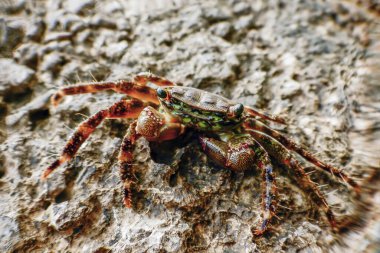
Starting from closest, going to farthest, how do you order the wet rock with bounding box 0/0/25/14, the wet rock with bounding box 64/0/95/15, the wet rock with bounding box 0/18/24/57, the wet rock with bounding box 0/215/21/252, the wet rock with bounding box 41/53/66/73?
the wet rock with bounding box 0/215/21/252 < the wet rock with bounding box 41/53/66/73 < the wet rock with bounding box 0/18/24/57 < the wet rock with bounding box 0/0/25/14 < the wet rock with bounding box 64/0/95/15

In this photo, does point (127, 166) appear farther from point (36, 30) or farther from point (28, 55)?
point (36, 30)

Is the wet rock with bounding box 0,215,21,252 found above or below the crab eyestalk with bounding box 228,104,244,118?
below

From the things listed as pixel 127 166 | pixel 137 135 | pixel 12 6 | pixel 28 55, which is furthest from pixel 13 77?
pixel 127 166

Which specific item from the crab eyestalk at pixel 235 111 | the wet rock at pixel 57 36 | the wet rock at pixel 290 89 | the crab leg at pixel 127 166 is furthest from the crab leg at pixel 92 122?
the wet rock at pixel 57 36

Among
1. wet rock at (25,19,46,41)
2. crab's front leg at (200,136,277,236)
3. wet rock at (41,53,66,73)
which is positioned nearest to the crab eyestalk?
crab's front leg at (200,136,277,236)

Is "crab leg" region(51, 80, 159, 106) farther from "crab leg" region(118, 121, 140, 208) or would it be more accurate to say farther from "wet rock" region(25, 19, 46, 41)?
"wet rock" region(25, 19, 46, 41)

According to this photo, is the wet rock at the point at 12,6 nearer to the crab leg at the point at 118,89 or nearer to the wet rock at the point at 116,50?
the wet rock at the point at 116,50

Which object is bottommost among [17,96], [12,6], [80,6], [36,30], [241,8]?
[17,96]
